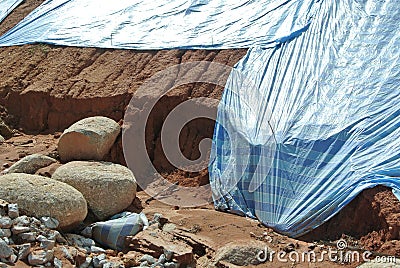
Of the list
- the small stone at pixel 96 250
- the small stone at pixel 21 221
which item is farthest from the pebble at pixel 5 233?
the small stone at pixel 96 250

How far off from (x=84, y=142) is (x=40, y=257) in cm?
269

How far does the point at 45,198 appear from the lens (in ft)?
18.8

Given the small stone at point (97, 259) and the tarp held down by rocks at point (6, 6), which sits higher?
the tarp held down by rocks at point (6, 6)

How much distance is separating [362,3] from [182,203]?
12.6ft

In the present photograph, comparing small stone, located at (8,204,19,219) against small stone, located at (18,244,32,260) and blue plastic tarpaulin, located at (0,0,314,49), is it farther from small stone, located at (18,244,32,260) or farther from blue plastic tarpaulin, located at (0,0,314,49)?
blue plastic tarpaulin, located at (0,0,314,49)

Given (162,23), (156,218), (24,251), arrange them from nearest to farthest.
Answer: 1. (24,251)
2. (156,218)
3. (162,23)

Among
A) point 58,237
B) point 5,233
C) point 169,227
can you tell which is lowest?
point 169,227

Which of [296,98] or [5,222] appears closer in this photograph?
[5,222]

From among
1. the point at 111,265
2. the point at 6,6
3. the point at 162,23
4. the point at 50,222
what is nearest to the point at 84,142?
the point at 50,222

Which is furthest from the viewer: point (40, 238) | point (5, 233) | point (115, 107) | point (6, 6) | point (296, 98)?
point (6, 6)

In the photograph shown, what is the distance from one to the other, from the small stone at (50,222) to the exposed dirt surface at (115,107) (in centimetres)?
135

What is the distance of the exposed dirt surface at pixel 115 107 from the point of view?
612 cm

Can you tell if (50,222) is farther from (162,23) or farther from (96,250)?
(162,23)

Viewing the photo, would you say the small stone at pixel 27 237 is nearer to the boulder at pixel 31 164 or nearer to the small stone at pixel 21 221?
the small stone at pixel 21 221
